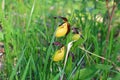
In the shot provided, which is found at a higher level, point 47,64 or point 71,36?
point 71,36

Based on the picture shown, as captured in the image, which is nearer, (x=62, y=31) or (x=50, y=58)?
(x=62, y=31)

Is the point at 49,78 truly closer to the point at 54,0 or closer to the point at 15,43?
the point at 15,43

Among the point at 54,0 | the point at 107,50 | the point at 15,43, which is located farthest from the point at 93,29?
the point at 54,0

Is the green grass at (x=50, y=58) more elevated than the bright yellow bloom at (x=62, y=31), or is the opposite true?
the bright yellow bloom at (x=62, y=31)

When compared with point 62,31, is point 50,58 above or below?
below

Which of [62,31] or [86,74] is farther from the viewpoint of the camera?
[86,74]

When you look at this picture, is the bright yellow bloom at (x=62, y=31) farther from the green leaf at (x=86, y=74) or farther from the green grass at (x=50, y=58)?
the green leaf at (x=86, y=74)

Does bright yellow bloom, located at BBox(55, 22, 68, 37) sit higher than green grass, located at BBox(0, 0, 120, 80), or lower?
higher

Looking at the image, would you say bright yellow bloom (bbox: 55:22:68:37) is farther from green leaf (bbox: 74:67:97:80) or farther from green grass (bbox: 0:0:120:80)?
green leaf (bbox: 74:67:97:80)

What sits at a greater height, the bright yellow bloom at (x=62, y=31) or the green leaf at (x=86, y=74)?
the bright yellow bloom at (x=62, y=31)

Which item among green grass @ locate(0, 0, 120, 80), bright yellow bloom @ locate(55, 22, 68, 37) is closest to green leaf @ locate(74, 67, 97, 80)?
green grass @ locate(0, 0, 120, 80)

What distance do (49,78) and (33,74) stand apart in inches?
7.0

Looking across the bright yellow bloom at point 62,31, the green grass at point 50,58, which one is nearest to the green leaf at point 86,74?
the green grass at point 50,58

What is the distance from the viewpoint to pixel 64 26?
55.8 inches
